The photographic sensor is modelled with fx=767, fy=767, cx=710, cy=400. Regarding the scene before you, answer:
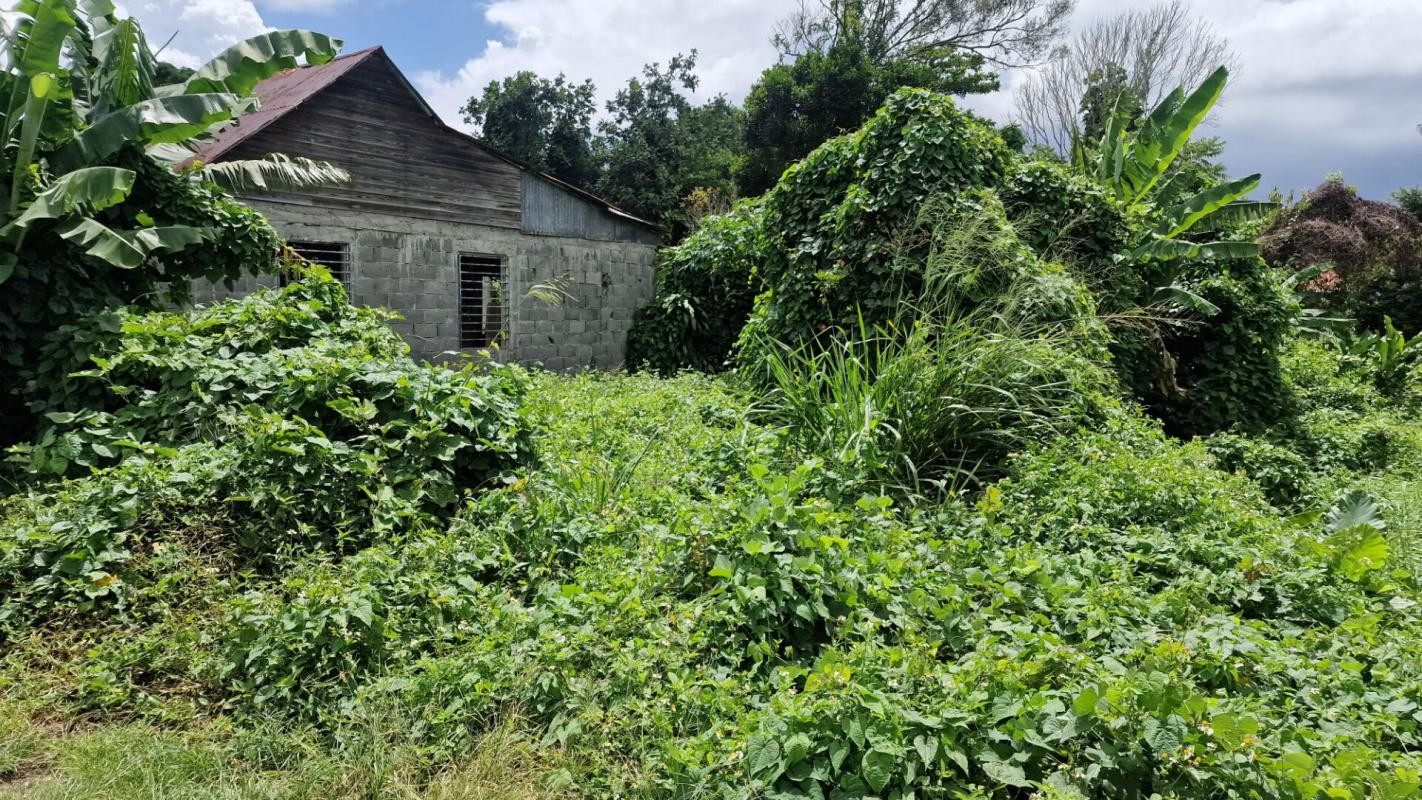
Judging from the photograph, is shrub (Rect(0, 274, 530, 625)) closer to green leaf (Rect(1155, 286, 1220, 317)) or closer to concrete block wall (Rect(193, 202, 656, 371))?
concrete block wall (Rect(193, 202, 656, 371))

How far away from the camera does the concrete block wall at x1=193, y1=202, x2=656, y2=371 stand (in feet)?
32.3

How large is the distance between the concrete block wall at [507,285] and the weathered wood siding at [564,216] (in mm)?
218

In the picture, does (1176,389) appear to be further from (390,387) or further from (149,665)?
(149,665)

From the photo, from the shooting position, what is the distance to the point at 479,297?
450 inches

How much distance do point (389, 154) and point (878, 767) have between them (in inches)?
426

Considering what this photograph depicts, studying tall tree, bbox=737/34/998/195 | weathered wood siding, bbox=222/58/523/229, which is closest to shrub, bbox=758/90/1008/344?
weathered wood siding, bbox=222/58/523/229

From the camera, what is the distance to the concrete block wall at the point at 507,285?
32.3 feet

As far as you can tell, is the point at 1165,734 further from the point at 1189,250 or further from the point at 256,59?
the point at 256,59

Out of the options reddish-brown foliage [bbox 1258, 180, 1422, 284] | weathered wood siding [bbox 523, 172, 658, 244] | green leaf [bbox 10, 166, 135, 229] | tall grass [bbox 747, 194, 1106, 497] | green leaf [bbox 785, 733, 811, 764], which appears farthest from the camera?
reddish-brown foliage [bbox 1258, 180, 1422, 284]

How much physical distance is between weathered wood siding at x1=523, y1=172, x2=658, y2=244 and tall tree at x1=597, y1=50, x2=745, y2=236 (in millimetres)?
9266

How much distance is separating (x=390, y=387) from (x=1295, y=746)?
3969 millimetres

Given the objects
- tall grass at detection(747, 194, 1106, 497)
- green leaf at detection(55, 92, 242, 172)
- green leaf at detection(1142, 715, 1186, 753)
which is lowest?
green leaf at detection(1142, 715, 1186, 753)

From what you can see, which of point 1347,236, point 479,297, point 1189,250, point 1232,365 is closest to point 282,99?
point 479,297

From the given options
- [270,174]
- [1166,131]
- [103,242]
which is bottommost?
[103,242]
